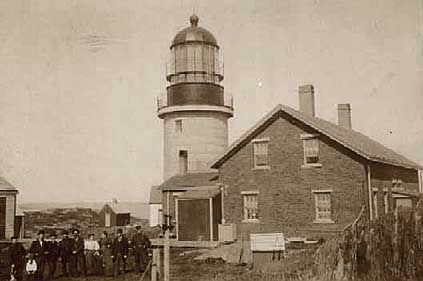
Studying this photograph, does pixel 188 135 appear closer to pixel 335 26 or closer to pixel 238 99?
pixel 238 99

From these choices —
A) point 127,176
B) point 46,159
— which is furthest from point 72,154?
point 127,176

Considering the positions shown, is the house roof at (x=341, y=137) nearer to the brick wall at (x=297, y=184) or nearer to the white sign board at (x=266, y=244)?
the brick wall at (x=297, y=184)

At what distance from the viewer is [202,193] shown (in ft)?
35.2

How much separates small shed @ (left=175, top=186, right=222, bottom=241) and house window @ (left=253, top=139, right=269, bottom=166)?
2038 millimetres

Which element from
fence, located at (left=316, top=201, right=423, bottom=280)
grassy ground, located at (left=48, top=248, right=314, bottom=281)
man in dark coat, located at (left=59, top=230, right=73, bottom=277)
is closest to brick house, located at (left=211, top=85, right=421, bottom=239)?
grassy ground, located at (left=48, top=248, right=314, bottom=281)

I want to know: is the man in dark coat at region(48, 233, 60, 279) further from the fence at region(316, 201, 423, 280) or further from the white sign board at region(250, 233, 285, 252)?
the fence at region(316, 201, 423, 280)

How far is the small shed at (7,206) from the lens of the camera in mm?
5539

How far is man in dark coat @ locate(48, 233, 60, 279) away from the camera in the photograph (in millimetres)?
6030

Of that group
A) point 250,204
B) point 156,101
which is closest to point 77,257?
point 156,101

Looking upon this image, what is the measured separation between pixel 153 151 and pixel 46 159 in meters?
1.15

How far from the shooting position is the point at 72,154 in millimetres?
5320

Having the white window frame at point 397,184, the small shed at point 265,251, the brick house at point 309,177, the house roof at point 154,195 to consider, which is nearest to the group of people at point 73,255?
the house roof at point 154,195

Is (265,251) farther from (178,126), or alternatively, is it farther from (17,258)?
(178,126)

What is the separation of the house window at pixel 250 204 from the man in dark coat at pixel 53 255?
2454 mm
